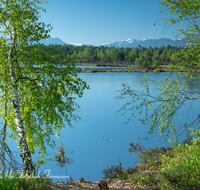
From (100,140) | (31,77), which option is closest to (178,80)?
(31,77)

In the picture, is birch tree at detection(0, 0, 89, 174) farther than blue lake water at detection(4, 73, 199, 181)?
No

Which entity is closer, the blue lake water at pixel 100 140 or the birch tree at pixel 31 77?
the birch tree at pixel 31 77

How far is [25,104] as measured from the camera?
6883 millimetres

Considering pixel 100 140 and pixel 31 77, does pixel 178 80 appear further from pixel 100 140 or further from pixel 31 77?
pixel 100 140

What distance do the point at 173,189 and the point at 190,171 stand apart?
2.66 feet

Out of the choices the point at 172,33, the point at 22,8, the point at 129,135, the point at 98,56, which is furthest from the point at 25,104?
the point at 98,56

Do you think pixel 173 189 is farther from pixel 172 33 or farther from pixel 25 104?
pixel 25 104

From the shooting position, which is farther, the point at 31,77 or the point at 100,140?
the point at 100,140

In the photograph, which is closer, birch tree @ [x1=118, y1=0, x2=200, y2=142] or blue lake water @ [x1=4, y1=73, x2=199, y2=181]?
birch tree @ [x1=118, y1=0, x2=200, y2=142]

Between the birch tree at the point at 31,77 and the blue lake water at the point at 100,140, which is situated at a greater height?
the birch tree at the point at 31,77

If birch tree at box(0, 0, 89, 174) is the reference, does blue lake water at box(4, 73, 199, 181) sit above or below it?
below

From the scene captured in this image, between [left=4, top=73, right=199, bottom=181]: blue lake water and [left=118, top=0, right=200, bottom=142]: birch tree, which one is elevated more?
[left=118, top=0, right=200, bottom=142]: birch tree

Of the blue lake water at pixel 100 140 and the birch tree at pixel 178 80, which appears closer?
the birch tree at pixel 178 80

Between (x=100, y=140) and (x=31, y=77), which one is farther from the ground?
(x=31, y=77)
